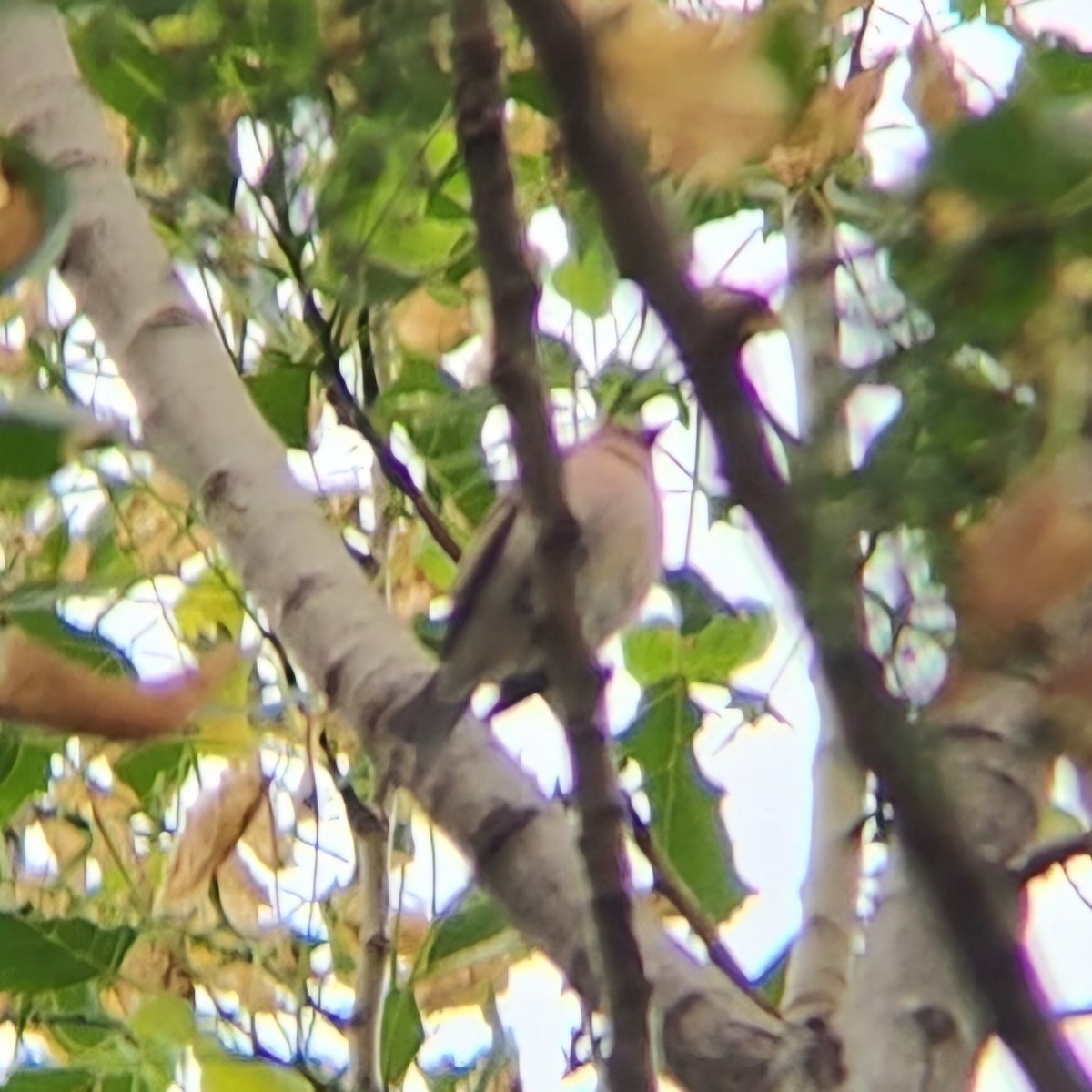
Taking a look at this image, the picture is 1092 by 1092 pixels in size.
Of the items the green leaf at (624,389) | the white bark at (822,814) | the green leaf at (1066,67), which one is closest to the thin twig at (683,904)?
the white bark at (822,814)

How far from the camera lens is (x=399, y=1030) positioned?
0.75 m

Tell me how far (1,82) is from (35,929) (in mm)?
307

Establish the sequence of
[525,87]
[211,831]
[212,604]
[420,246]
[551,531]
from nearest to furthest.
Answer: [551,531] → [525,87] → [420,246] → [211,831] → [212,604]

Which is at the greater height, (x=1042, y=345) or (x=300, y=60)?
(x=300, y=60)

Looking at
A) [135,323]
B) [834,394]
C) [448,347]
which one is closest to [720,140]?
[834,394]

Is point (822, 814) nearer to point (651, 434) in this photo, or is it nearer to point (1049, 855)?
point (1049, 855)

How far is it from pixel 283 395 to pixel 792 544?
1.56 feet

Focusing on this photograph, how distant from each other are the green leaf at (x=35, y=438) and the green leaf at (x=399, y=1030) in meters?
0.43

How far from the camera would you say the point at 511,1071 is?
83cm

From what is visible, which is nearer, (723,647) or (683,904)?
(683,904)

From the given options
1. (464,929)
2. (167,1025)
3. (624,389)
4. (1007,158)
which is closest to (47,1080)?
(167,1025)

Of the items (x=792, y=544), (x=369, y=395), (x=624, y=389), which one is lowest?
(x=792, y=544)

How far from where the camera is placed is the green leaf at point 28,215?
0.35 m

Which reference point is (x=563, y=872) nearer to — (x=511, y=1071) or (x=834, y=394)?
(x=834, y=394)
